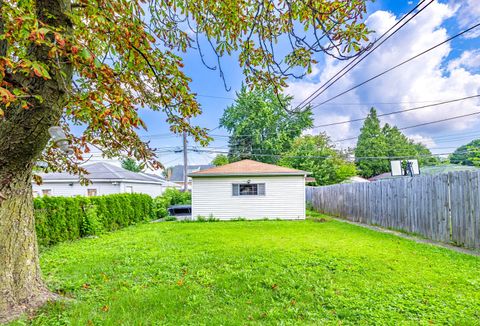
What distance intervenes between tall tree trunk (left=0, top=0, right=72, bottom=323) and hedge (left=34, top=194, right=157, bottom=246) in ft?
12.7

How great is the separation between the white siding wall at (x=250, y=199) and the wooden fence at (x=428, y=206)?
2458 mm

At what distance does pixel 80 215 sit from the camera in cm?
803

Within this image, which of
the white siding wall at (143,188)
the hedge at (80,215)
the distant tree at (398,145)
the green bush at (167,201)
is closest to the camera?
the hedge at (80,215)

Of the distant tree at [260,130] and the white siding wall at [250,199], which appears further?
the distant tree at [260,130]

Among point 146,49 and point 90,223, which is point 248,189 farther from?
point 146,49

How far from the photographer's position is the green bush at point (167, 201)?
14055 mm

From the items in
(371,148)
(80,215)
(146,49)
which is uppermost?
(371,148)

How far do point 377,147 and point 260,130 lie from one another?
1936 centimetres

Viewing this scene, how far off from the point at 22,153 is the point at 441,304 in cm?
479

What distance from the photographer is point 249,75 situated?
3.44 meters

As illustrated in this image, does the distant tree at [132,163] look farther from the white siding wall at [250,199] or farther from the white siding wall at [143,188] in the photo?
the white siding wall at [250,199]

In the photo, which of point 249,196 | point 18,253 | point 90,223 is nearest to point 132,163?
point 249,196

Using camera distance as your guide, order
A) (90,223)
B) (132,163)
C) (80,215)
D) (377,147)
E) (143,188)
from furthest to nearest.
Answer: (377,147)
(143,188)
(132,163)
(90,223)
(80,215)

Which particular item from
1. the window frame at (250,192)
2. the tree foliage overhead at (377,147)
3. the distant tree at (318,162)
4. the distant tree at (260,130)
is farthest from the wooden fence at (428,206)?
the tree foliage overhead at (377,147)
